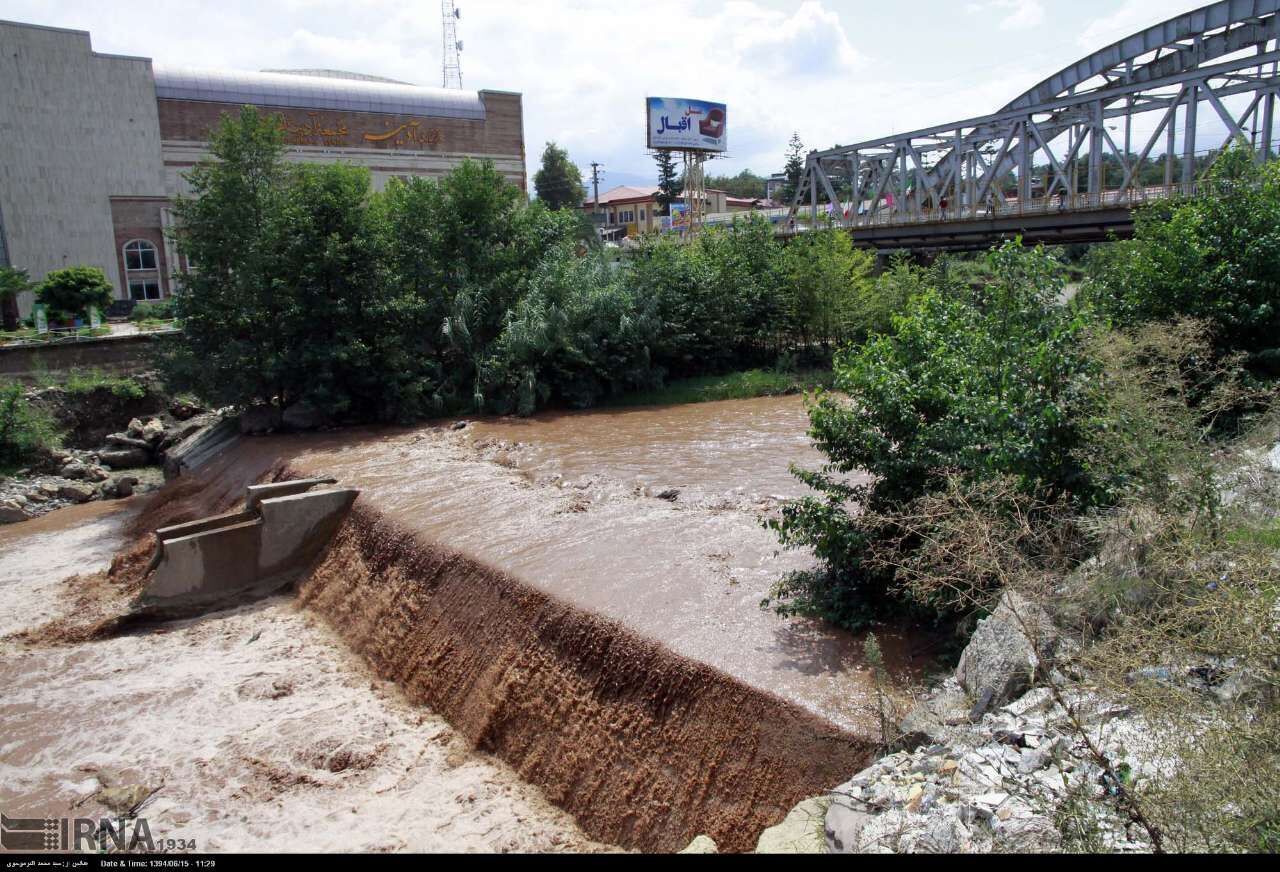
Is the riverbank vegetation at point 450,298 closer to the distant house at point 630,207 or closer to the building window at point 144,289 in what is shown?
the building window at point 144,289

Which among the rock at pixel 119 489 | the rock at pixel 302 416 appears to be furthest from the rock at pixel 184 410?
the rock at pixel 302 416

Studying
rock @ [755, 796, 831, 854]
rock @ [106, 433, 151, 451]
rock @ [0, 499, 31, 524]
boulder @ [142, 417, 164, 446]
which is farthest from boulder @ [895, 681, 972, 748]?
boulder @ [142, 417, 164, 446]

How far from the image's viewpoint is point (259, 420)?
20.6 meters

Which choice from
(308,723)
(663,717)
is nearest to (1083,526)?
(663,717)

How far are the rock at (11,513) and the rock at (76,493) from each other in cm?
130

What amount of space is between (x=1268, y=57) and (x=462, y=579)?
33.1 m

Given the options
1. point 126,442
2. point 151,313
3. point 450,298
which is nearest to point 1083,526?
point 450,298

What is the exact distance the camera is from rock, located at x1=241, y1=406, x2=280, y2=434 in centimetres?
2052

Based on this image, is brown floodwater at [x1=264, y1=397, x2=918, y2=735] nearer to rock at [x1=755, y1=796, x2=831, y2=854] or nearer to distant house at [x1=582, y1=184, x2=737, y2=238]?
rock at [x1=755, y1=796, x2=831, y2=854]

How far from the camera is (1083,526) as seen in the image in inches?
267

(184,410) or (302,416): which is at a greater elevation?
(302,416)

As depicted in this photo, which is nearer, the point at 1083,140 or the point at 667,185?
the point at 1083,140

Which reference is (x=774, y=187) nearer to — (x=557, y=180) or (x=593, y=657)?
(x=557, y=180)

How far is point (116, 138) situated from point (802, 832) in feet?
164
